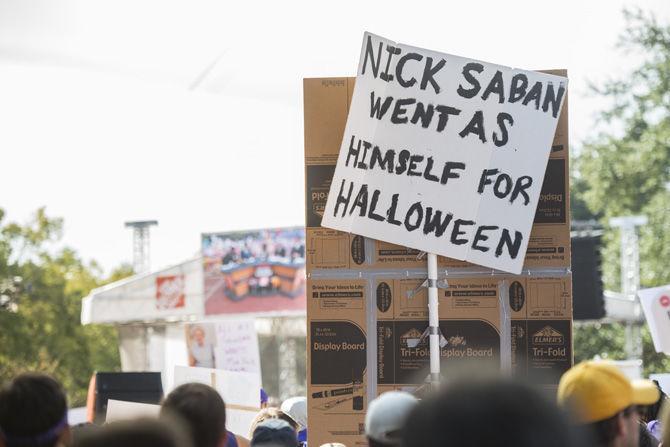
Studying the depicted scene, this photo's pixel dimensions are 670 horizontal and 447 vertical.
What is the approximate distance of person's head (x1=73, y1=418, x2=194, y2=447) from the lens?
2.04 meters

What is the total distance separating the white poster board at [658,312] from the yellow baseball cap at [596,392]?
24.4 feet

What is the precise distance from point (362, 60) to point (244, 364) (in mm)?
9073

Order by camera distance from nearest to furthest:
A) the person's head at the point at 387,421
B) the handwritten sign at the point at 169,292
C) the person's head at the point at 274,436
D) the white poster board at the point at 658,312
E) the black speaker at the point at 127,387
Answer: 1. the person's head at the point at 387,421
2. the person's head at the point at 274,436
3. the black speaker at the point at 127,387
4. the white poster board at the point at 658,312
5. the handwritten sign at the point at 169,292

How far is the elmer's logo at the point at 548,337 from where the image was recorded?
6.71 meters

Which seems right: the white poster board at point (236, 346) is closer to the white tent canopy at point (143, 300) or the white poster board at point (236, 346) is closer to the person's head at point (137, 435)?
the person's head at point (137, 435)

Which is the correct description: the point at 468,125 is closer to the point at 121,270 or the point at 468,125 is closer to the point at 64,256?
the point at 64,256

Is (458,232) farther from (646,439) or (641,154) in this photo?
(641,154)

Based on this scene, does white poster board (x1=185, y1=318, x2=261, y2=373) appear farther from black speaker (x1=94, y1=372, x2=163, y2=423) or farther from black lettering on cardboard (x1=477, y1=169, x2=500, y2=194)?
black lettering on cardboard (x1=477, y1=169, x2=500, y2=194)

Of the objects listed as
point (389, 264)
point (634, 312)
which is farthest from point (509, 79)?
point (634, 312)

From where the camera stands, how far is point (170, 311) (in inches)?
1490

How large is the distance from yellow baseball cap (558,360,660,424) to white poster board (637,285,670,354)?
24.4 ft

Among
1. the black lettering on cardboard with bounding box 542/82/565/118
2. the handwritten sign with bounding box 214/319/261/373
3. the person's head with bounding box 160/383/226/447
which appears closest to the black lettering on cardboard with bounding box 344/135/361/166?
the black lettering on cardboard with bounding box 542/82/565/118

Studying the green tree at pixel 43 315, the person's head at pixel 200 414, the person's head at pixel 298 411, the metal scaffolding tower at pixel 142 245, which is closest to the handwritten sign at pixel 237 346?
the person's head at pixel 298 411

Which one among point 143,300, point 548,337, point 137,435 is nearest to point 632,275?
point 143,300
